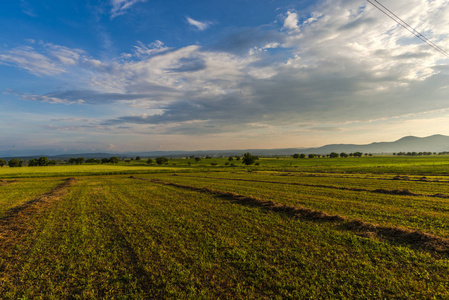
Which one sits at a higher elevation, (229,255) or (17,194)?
(229,255)

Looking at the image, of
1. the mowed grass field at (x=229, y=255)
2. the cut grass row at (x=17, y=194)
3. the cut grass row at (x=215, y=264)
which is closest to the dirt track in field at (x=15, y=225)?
the mowed grass field at (x=229, y=255)

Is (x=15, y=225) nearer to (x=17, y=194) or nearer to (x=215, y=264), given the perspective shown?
(x=215, y=264)

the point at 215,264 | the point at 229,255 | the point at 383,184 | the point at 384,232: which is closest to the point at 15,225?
the point at 215,264

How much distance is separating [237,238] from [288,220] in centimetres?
504

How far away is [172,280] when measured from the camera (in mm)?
7629

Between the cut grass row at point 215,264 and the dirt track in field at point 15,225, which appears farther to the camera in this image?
the dirt track in field at point 15,225

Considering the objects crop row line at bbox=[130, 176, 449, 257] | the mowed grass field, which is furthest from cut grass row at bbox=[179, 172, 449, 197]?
crop row line at bbox=[130, 176, 449, 257]

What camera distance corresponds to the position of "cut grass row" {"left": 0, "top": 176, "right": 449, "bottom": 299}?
23.2 ft

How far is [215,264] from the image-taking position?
Answer: 8695 mm

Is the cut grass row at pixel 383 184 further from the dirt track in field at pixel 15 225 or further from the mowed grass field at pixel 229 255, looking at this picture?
the dirt track in field at pixel 15 225

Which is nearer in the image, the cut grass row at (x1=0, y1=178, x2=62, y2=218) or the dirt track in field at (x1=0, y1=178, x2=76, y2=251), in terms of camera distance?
Answer: the dirt track in field at (x1=0, y1=178, x2=76, y2=251)

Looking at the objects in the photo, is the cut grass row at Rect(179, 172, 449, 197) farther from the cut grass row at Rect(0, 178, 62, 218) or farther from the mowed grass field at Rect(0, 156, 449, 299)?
the cut grass row at Rect(0, 178, 62, 218)

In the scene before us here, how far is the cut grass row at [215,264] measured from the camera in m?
7.06

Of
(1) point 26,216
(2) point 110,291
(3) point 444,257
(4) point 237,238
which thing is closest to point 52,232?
(1) point 26,216
